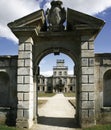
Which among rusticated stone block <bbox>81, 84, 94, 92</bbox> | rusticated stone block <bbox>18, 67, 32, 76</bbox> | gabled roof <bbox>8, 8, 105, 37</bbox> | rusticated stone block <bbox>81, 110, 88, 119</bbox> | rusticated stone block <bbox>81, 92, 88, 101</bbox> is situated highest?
gabled roof <bbox>8, 8, 105, 37</bbox>

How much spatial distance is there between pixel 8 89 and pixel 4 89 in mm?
315

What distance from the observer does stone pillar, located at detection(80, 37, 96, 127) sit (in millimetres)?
11938

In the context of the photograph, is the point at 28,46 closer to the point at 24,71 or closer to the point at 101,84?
the point at 24,71

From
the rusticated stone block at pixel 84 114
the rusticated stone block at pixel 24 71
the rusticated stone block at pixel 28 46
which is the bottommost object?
the rusticated stone block at pixel 84 114

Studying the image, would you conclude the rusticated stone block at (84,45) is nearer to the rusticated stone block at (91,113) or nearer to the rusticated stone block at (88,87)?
the rusticated stone block at (88,87)

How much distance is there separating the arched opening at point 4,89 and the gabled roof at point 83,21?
A: 14.4 feet

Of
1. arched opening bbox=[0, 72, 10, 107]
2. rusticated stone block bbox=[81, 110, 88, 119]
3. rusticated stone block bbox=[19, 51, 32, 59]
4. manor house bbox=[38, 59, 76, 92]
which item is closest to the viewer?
rusticated stone block bbox=[81, 110, 88, 119]

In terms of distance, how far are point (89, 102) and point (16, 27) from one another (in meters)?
4.94

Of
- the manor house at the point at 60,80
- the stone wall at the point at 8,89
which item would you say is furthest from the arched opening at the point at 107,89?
the manor house at the point at 60,80

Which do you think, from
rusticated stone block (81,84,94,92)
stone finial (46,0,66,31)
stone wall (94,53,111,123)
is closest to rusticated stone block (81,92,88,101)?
rusticated stone block (81,84,94,92)

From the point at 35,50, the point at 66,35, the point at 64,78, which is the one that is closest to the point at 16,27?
the point at 35,50

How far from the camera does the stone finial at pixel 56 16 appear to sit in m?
13.1

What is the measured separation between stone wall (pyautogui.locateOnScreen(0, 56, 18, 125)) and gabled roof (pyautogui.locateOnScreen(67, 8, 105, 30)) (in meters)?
3.39

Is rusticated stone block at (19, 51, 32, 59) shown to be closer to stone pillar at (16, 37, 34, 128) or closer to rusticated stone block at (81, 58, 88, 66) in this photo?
stone pillar at (16, 37, 34, 128)
